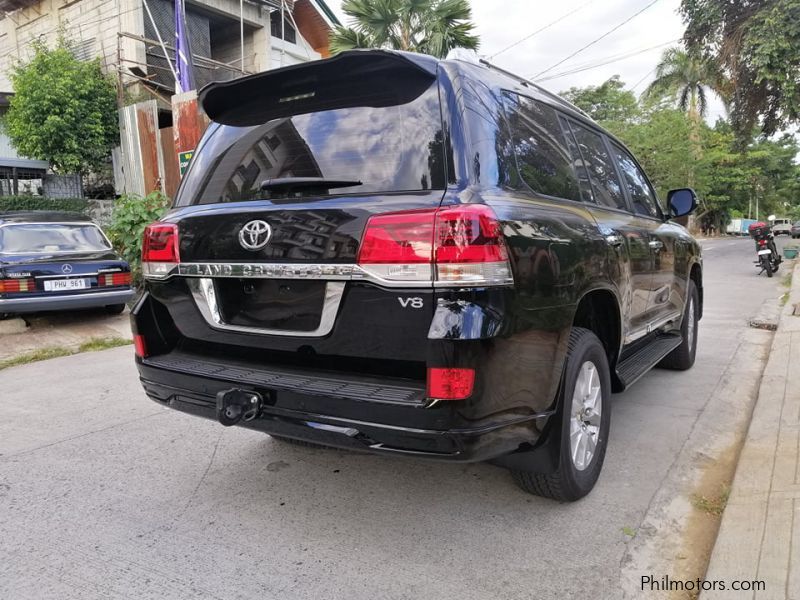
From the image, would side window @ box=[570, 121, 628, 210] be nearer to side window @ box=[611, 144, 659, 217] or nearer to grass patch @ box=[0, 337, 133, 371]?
side window @ box=[611, 144, 659, 217]

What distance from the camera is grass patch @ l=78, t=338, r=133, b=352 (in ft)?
22.6

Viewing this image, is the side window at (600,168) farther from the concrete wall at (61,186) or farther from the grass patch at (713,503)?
the concrete wall at (61,186)

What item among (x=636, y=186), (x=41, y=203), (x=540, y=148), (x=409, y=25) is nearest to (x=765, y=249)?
(x=409, y=25)

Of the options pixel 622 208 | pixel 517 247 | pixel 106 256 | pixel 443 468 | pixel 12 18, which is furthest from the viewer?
pixel 12 18

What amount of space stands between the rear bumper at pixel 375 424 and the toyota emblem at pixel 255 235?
557mm

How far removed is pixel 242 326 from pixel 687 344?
4185 mm

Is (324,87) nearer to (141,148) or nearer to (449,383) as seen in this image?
(449,383)

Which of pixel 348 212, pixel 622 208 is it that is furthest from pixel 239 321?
pixel 622 208

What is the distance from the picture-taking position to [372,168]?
2314 millimetres

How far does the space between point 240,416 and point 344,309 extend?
60 centimetres

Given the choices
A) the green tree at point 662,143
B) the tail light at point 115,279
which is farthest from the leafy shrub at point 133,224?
the green tree at point 662,143

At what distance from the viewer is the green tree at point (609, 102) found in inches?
1400

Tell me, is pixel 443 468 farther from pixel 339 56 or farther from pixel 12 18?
pixel 12 18

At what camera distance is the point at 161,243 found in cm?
274
